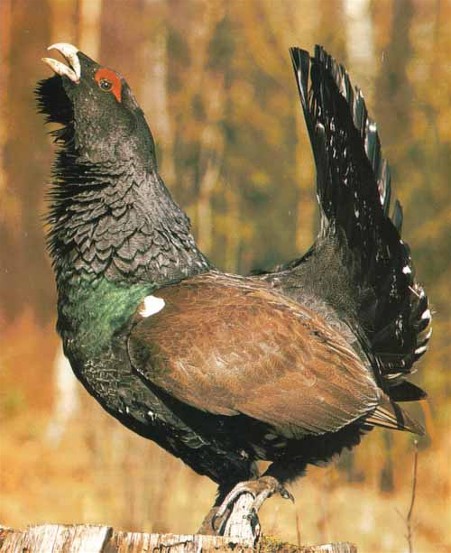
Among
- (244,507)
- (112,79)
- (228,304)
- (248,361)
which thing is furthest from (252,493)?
(112,79)

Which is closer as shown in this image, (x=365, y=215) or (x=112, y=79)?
(x=365, y=215)

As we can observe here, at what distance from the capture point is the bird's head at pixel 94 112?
4066 millimetres

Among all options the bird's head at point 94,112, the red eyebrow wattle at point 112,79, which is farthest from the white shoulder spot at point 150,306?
the red eyebrow wattle at point 112,79

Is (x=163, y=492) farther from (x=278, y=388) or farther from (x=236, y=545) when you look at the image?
(x=236, y=545)

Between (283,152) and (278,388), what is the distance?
4666 millimetres

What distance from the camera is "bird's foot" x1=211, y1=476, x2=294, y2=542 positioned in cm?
313

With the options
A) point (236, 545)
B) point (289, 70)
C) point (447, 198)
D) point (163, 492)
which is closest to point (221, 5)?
point (289, 70)

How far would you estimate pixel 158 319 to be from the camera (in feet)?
12.0

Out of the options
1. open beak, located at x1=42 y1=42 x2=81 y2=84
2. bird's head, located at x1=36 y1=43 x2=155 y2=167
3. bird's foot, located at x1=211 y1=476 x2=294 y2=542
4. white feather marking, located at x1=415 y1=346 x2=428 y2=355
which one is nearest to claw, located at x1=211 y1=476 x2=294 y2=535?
bird's foot, located at x1=211 y1=476 x2=294 y2=542

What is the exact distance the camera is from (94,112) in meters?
4.08

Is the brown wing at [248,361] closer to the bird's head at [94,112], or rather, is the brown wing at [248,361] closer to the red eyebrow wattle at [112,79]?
the bird's head at [94,112]

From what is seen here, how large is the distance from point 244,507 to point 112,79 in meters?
1.82

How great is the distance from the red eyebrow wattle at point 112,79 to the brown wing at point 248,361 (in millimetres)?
855

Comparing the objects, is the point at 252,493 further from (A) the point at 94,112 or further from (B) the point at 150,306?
(A) the point at 94,112
